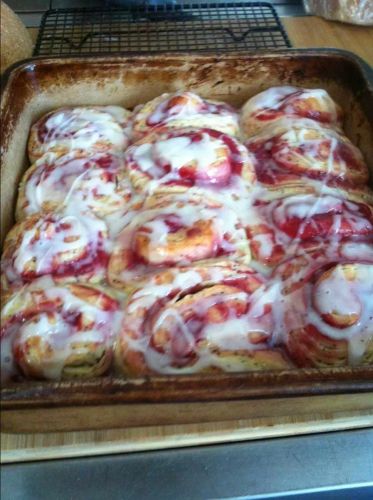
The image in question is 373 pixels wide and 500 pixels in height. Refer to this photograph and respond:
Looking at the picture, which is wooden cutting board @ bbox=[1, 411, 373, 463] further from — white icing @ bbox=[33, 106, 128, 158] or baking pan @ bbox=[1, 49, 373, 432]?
white icing @ bbox=[33, 106, 128, 158]

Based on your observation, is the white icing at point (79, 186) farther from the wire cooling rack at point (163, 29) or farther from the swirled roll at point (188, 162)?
the wire cooling rack at point (163, 29)

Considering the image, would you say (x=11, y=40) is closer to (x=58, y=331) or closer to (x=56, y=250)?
(x=56, y=250)

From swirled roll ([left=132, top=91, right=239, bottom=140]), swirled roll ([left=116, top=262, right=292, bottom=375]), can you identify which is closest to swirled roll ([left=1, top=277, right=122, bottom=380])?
swirled roll ([left=116, top=262, right=292, bottom=375])

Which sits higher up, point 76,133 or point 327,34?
point 327,34

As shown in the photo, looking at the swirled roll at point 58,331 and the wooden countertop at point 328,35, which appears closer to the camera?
the swirled roll at point 58,331

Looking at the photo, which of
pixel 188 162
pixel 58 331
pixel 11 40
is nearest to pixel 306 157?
pixel 188 162

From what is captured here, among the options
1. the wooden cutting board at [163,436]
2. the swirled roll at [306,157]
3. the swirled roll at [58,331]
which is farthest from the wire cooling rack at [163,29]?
the wooden cutting board at [163,436]

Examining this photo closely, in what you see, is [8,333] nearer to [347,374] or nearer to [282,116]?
[347,374]
